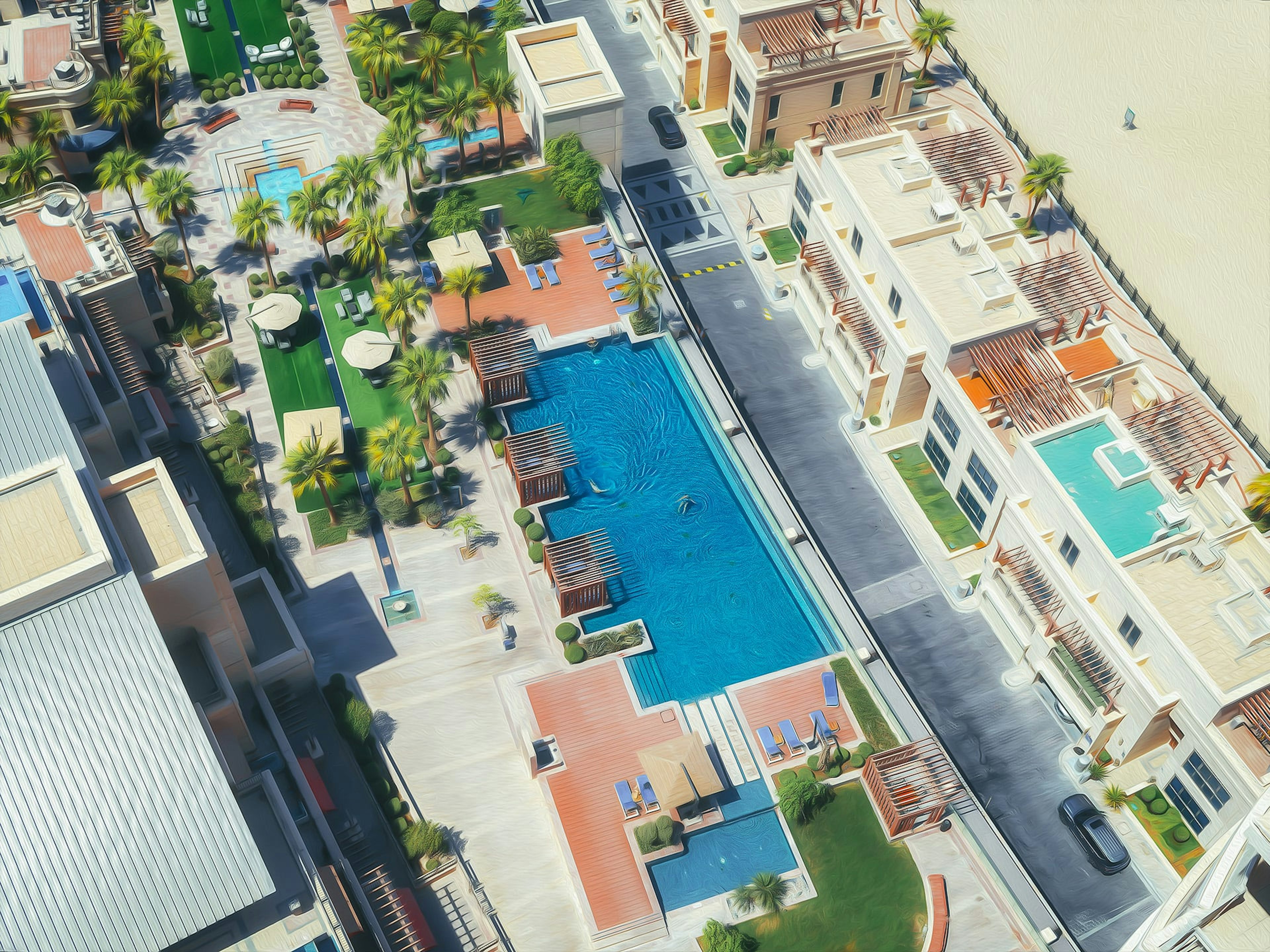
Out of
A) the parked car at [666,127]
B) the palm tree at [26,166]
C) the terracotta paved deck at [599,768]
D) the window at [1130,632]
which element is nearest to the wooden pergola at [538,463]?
the terracotta paved deck at [599,768]

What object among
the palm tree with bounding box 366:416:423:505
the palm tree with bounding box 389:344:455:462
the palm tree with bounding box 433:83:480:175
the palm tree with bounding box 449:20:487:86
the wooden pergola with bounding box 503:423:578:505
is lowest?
the wooden pergola with bounding box 503:423:578:505

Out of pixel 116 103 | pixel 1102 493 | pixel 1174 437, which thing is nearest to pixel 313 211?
pixel 116 103

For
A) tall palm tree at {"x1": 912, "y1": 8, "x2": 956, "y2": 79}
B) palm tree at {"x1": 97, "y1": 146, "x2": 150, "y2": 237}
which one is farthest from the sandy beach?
palm tree at {"x1": 97, "y1": 146, "x2": 150, "y2": 237}

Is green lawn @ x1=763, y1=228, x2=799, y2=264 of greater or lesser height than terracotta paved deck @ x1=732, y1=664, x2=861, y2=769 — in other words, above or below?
above

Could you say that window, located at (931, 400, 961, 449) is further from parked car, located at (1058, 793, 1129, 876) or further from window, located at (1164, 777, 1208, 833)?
window, located at (1164, 777, 1208, 833)

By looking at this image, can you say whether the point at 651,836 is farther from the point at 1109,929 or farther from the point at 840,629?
the point at 1109,929

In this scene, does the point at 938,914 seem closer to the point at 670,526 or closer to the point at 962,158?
the point at 670,526

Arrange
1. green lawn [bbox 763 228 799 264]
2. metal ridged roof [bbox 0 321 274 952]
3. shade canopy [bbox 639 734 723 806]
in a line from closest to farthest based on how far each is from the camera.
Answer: metal ridged roof [bbox 0 321 274 952] < shade canopy [bbox 639 734 723 806] < green lawn [bbox 763 228 799 264]

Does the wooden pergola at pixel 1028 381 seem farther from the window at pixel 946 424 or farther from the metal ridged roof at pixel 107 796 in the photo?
the metal ridged roof at pixel 107 796
